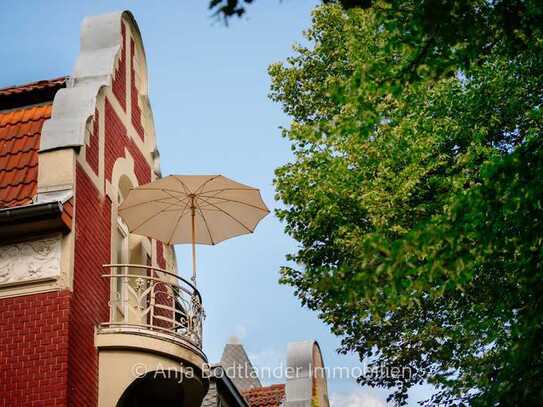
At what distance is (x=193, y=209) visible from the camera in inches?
669

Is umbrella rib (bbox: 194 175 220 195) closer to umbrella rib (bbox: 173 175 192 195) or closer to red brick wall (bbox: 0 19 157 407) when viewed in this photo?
umbrella rib (bbox: 173 175 192 195)

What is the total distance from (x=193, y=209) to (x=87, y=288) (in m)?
2.60

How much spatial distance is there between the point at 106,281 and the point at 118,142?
8.78 ft

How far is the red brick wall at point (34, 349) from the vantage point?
13750mm

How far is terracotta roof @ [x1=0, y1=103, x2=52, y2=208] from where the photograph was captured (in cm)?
1525

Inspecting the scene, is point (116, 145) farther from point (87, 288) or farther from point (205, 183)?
point (87, 288)

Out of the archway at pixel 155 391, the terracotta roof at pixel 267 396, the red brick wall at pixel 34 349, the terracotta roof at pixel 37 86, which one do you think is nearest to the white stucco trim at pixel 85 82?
the terracotta roof at pixel 37 86

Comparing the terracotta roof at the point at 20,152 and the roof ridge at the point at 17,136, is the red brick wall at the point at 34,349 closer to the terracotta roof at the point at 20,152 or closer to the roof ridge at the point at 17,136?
the terracotta roof at the point at 20,152

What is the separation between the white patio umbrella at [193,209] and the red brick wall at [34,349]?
2679 mm

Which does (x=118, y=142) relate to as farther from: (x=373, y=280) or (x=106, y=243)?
(x=373, y=280)

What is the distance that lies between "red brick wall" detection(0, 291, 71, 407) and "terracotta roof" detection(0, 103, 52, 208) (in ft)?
5.10

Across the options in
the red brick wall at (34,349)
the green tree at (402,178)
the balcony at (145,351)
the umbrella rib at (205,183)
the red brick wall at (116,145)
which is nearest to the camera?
the red brick wall at (34,349)

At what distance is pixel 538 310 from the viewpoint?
36.8 feet

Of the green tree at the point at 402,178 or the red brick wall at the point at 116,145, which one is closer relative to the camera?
the red brick wall at the point at 116,145
